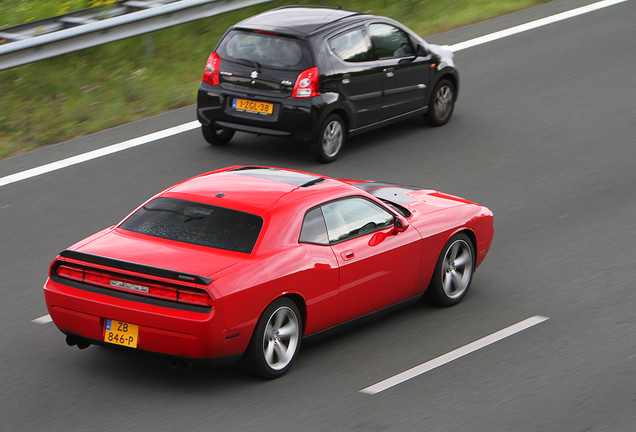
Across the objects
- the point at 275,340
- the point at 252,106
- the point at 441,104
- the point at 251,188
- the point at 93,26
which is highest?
the point at 93,26

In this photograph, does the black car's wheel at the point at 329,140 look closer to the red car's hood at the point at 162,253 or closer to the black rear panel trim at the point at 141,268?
the red car's hood at the point at 162,253

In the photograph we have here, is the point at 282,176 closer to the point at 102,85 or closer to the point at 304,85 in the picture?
the point at 304,85

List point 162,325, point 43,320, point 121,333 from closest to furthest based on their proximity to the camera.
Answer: point 162,325, point 121,333, point 43,320

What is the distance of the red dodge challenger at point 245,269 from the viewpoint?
6.51 m

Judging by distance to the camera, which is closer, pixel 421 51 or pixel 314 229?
pixel 314 229

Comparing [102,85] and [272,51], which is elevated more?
[272,51]

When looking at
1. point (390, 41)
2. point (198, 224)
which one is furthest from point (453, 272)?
point (390, 41)

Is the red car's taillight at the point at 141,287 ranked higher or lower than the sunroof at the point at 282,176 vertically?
lower

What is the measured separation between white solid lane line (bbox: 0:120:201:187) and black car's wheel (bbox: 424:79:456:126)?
11.1 feet

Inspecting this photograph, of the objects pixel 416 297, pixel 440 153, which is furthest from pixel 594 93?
pixel 416 297

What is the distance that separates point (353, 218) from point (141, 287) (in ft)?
6.48

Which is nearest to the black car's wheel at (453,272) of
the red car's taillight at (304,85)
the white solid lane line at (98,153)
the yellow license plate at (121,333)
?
the yellow license plate at (121,333)

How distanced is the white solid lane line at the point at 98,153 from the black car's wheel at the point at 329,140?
233 centimetres

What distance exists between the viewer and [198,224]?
714 cm
